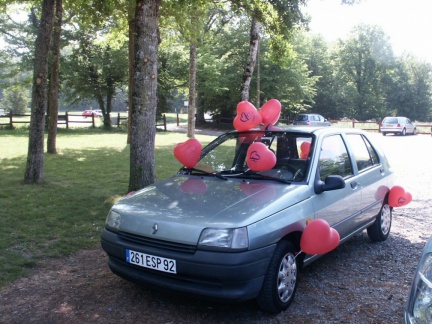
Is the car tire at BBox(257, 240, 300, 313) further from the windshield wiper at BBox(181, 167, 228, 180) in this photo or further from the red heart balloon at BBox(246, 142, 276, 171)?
the windshield wiper at BBox(181, 167, 228, 180)

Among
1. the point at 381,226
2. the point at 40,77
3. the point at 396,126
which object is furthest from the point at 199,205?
the point at 396,126

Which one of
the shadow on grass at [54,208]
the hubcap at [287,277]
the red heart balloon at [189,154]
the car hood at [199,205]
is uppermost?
the red heart balloon at [189,154]

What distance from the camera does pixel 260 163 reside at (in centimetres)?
447

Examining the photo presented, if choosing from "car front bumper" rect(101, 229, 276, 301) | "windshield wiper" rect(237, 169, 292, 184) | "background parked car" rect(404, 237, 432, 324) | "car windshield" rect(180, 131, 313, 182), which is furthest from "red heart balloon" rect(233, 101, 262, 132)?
"background parked car" rect(404, 237, 432, 324)

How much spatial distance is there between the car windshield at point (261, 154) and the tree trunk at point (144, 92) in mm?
2198

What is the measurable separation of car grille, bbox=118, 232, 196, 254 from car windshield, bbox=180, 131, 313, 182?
50.4 inches

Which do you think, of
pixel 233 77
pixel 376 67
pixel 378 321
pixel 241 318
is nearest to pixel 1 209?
pixel 241 318

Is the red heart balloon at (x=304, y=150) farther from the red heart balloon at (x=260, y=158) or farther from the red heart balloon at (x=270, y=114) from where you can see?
the red heart balloon at (x=270, y=114)

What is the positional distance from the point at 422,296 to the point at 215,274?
5.09 feet

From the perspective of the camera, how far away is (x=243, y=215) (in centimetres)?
349

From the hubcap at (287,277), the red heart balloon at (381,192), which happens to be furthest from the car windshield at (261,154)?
the red heart balloon at (381,192)

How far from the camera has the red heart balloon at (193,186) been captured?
4.21m

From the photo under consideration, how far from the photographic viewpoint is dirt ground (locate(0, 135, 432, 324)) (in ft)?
12.0

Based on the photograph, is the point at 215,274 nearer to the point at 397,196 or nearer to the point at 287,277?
the point at 287,277
